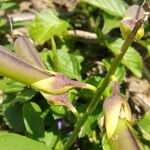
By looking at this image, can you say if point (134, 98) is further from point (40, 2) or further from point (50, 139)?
point (40, 2)

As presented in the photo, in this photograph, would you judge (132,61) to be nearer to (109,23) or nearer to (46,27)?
(109,23)

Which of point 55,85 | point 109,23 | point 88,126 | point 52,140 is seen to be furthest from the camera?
point 109,23

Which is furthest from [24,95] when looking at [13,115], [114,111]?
[114,111]

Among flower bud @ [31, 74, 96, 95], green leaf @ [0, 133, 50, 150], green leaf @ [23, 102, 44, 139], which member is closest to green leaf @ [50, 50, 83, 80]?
green leaf @ [23, 102, 44, 139]

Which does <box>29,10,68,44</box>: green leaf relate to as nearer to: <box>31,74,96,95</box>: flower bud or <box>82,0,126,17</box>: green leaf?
<box>82,0,126,17</box>: green leaf

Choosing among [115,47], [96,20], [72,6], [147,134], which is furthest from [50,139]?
[72,6]

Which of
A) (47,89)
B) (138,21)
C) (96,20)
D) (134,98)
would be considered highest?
(138,21)
